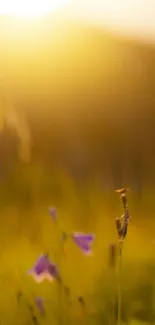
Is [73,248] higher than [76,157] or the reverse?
the reverse

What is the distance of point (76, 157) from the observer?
1.05 metres

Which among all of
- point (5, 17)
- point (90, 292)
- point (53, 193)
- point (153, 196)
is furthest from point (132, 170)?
point (5, 17)

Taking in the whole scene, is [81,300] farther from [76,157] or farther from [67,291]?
[76,157]

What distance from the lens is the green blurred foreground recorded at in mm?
1027

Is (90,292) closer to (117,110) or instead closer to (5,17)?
(117,110)

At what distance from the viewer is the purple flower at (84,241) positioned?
1.04 metres

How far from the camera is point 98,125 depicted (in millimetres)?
1058

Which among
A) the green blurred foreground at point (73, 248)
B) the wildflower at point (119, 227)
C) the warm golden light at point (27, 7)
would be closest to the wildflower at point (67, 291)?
the green blurred foreground at point (73, 248)

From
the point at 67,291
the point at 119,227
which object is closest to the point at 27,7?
the point at 119,227

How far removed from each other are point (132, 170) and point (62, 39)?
353mm

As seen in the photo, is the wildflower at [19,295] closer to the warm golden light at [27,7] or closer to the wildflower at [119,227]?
the wildflower at [119,227]

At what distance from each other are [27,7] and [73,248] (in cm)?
58

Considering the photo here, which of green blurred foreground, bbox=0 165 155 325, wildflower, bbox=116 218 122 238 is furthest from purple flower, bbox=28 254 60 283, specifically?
wildflower, bbox=116 218 122 238

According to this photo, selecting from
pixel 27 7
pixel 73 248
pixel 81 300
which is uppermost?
pixel 27 7
